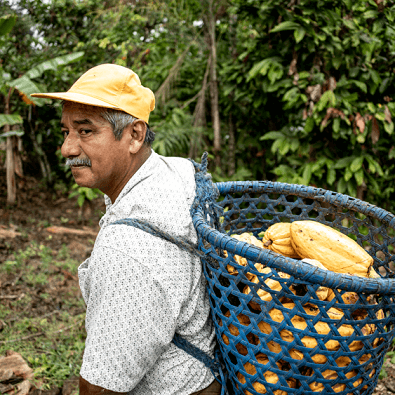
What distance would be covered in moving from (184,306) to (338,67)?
2393mm

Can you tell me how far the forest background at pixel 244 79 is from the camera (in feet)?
8.96

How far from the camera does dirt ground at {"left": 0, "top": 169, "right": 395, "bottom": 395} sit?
2576 mm

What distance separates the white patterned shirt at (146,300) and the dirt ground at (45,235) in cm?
103

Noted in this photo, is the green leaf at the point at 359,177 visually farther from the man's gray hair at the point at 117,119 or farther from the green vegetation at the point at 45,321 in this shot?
the green vegetation at the point at 45,321

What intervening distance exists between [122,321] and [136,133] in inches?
24.8

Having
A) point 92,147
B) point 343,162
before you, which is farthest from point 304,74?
point 92,147

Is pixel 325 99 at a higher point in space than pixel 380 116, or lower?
higher

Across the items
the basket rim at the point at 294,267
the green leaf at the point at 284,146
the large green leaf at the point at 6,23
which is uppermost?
the large green leaf at the point at 6,23

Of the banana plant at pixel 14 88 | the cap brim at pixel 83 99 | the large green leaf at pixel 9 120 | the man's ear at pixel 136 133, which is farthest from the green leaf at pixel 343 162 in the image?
the large green leaf at pixel 9 120

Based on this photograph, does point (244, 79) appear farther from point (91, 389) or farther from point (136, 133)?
point (91, 389)

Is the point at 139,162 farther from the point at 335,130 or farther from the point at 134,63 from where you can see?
the point at 134,63

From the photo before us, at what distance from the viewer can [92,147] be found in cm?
120

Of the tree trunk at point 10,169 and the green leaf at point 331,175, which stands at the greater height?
the green leaf at point 331,175

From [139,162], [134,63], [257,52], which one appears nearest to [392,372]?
[139,162]
